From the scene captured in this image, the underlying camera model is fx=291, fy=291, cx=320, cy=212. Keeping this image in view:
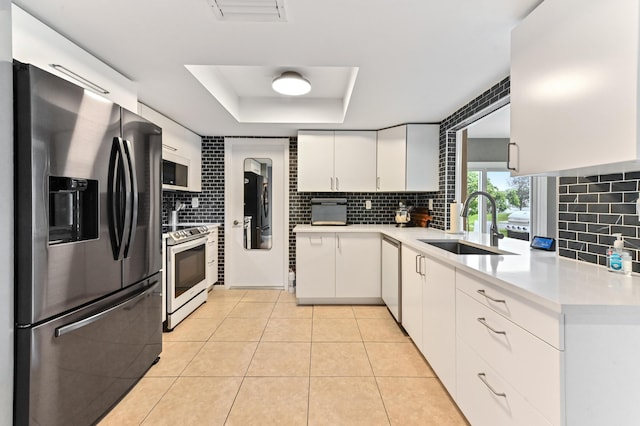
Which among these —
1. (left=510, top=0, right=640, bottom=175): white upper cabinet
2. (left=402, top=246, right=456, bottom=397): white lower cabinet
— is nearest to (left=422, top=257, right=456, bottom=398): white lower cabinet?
(left=402, top=246, right=456, bottom=397): white lower cabinet

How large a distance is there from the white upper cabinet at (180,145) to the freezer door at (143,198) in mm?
879

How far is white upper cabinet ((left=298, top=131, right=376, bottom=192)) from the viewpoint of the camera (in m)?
3.55

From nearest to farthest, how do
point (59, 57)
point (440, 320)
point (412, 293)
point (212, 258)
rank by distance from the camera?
point (59, 57)
point (440, 320)
point (412, 293)
point (212, 258)

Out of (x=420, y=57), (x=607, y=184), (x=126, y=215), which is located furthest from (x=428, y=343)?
(x=126, y=215)

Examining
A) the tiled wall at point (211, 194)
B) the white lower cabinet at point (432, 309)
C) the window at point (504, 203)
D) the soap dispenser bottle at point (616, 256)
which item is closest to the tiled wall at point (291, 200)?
the tiled wall at point (211, 194)

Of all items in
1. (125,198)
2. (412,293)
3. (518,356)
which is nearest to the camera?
(518,356)

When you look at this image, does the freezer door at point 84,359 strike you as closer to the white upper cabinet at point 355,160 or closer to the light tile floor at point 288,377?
the light tile floor at point 288,377

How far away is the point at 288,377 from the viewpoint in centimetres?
196

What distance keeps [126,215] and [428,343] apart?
206 centimetres

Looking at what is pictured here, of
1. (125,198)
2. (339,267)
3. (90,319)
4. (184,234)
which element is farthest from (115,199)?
(339,267)

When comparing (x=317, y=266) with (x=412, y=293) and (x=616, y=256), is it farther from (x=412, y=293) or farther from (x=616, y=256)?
(x=616, y=256)

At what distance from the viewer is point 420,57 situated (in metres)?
1.83

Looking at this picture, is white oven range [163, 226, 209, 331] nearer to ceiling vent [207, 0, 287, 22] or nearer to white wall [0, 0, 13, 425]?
white wall [0, 0, 13, 425]

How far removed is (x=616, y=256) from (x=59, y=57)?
285 centimetres
